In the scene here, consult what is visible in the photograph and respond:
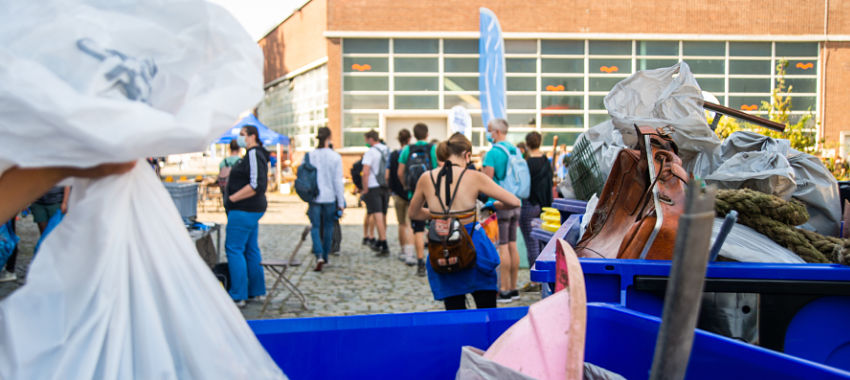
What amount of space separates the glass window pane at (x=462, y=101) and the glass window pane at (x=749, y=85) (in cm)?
940

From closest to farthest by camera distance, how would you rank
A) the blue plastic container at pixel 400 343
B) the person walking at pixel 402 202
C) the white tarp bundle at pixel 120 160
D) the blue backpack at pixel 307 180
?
1. the white tarp bundle at pixel 120 160
2. the blue plastic container at pixel 400 343
3. the blue backpack at pixel 307 180
4. the person walking at pixel 402 202

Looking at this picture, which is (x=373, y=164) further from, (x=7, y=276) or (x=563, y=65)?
(x=563, y=65)

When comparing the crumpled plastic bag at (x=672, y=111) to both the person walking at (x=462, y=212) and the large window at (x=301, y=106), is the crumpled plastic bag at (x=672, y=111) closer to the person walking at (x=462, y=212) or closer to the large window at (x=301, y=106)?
the person walking at (x=462, y=212)

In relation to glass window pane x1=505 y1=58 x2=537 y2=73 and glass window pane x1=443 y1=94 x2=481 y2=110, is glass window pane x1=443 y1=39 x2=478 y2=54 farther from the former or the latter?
glass window pane x1=443 y1=94 x2=481 y2=110

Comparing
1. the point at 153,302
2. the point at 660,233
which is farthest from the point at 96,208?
the point at 660,233

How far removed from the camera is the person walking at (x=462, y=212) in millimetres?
4582

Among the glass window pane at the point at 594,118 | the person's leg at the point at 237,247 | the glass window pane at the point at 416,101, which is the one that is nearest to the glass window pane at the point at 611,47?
the glass window pane at the point at 594,118

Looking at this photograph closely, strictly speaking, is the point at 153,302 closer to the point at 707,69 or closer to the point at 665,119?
the point at 665,119

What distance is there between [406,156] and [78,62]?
712 centimetres

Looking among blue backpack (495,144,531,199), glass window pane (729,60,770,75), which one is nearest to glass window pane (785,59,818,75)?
glass window pane (729,60,770,75)

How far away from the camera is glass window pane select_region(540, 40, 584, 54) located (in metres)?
23.3

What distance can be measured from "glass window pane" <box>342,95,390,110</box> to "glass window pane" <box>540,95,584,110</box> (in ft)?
18.6

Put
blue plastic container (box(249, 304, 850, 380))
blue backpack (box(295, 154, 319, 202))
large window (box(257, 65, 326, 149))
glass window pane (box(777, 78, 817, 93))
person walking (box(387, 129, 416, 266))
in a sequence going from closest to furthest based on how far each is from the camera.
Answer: blue plastic container (box(249, 304, 850, 380)), blue backpack (box(295, 154, 319, 202)), person walking (box(387, 129, 416, 266)), glass window pane (box(777, 78, 817, 93)), large window (box(257, 65, 326, 149))

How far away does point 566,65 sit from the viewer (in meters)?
23.5
